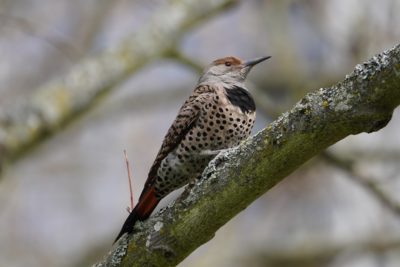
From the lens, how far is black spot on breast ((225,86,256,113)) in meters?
4.62

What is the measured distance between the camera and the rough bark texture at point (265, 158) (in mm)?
2719

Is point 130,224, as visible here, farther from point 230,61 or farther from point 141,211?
point 230,61

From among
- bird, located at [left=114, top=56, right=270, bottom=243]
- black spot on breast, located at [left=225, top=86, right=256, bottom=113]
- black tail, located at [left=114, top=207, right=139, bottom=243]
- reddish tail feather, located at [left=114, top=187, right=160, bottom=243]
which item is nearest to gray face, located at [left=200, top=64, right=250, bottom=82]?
black spot on breast, located at [left=225, top=86, right=256, bottom=113]

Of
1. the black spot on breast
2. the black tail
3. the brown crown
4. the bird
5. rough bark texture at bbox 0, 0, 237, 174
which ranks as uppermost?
rough bark texture at bbox 0, 0, 237, 174

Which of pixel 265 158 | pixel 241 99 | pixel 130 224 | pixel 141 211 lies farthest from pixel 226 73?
pixel 265 158

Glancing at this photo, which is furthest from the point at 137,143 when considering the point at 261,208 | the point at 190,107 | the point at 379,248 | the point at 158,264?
the point at 158,264

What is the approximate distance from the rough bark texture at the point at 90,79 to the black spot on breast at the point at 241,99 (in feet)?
6.20

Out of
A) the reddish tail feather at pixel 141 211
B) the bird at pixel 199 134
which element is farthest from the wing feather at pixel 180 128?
the reddish tail feather at pixel 141 211

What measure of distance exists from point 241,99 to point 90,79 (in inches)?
79.9

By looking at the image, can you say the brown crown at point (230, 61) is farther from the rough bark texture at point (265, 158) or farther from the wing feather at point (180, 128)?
the rough bark texture at point (265, 158)

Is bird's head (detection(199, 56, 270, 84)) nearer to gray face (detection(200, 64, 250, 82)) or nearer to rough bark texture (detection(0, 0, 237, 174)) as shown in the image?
gray face (detection(200, 64, 250, 82))

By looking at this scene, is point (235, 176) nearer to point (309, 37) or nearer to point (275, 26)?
point (275, 26)

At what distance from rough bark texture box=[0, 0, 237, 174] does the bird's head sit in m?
1.30

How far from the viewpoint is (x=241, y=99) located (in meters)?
4.68
